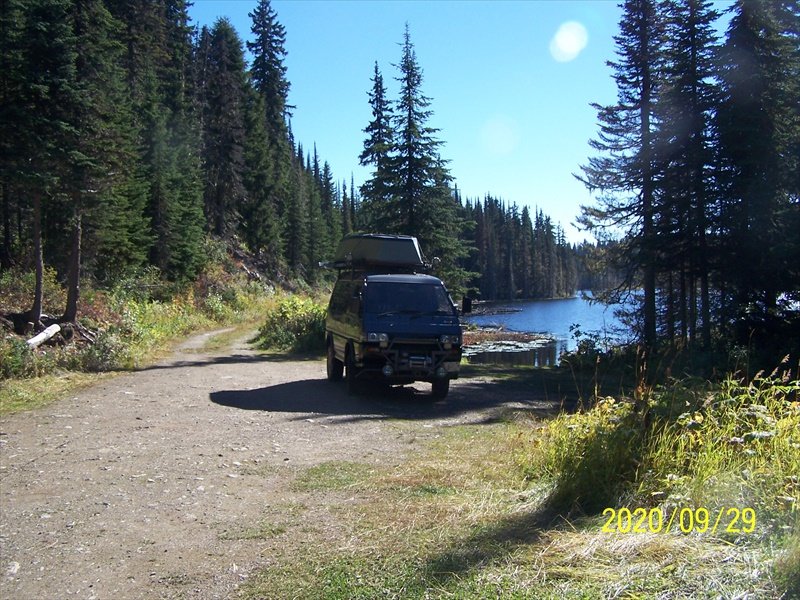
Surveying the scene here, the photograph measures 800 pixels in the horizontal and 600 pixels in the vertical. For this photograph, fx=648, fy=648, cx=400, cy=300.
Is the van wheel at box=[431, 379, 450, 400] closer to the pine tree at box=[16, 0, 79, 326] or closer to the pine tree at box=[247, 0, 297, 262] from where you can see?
the pine tree at box=[16, 0, 79, 326]

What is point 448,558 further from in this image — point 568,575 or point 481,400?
point 481,400

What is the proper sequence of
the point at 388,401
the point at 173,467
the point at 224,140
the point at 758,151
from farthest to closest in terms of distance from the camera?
the point at 224,140
the point at 758,151
the point at 388,401
the point at 173,467

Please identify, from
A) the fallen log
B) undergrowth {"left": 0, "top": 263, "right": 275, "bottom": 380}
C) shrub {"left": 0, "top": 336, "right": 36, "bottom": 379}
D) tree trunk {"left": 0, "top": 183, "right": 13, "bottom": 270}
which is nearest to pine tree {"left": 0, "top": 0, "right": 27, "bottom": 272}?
the fallen log

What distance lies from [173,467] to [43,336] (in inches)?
418

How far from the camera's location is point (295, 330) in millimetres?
23719

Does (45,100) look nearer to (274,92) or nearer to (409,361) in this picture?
(409,361)

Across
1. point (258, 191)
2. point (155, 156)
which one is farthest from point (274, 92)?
point (155, 156)

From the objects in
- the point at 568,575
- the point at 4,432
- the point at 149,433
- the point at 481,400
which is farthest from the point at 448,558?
the point at 481,400

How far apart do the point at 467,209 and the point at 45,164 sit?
332 ft

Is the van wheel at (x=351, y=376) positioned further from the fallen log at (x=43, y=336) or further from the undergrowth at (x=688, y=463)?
the fallen log at (x=43, y=336)

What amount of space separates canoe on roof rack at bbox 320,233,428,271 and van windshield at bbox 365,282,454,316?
3132 mm

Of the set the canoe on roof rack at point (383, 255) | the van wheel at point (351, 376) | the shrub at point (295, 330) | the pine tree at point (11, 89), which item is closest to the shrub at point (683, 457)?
the van wheel at point (351, 376)

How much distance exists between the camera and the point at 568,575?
12.7 feet

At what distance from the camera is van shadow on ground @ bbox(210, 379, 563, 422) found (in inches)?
419
